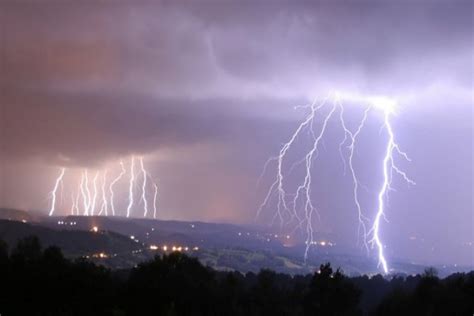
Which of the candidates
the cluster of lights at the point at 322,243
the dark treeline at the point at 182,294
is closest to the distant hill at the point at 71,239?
the cluster of lights at the point at 322,243

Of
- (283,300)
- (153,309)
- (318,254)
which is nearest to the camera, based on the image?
(153,309)

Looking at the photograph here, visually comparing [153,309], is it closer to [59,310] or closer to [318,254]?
[59,310]

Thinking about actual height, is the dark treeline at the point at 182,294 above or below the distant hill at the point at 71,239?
below

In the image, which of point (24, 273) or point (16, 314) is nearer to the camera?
point (16, 314)

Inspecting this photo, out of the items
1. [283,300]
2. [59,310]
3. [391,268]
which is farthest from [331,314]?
[391,268]

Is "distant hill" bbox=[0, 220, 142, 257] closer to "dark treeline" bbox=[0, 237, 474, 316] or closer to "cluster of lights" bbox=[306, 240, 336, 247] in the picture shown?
"cluster of lights" bbox=[306, 240, 336, 247]

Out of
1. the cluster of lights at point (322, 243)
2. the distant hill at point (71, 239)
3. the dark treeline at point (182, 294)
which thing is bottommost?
the dark treeline at point (182, 294)

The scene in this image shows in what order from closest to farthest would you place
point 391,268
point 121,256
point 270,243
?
point 121,256
point 391,268
point 270,243

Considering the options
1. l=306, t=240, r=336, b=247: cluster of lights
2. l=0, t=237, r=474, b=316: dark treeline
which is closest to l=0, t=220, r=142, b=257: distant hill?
l=306, t=240, r=336, b=247: cluster of lights

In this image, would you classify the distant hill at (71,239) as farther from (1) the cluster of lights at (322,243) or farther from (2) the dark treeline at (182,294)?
(2) the dark treeline at (182,294)
